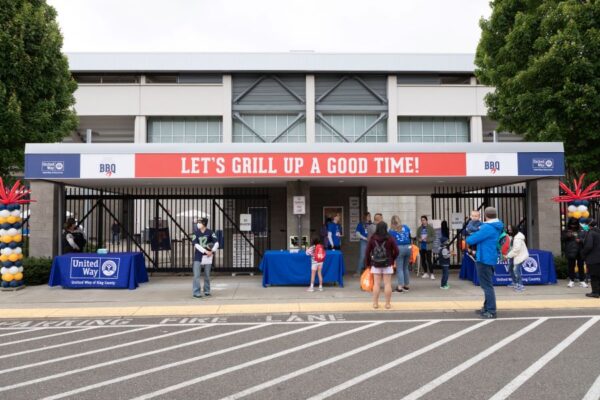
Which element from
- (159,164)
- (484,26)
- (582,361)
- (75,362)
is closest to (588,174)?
(484,26)

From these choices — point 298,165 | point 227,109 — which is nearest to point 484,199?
point 298,165

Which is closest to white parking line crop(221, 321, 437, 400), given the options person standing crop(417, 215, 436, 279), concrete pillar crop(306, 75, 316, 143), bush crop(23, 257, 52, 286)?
person standing crop(417, 215, 436, 279)

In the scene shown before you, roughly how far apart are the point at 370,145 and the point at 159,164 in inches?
215

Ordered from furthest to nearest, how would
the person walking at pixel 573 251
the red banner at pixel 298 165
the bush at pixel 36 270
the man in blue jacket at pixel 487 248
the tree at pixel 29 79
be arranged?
the tree at pixel 29 79 < the bush at pixel 36 270 < the red banner at pixel 298 165 < the person walking at pixel 573 251 < the man in blue jacket at pixel 487 248

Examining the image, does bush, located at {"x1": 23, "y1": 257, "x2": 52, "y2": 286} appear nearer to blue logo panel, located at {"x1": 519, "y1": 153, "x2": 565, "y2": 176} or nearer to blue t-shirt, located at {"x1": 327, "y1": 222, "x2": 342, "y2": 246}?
blue t-shirt, located at {"x1": 327, "y1": 222, "x2": 342, "y2": 246}

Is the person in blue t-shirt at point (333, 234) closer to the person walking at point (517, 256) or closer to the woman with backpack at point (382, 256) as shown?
the person walking at point (517, 256)

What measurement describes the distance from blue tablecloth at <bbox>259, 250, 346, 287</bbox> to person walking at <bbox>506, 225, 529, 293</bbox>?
398 cm

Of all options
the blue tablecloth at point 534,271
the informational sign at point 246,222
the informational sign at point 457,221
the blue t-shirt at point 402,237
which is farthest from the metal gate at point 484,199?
the informational sign at point 246,222

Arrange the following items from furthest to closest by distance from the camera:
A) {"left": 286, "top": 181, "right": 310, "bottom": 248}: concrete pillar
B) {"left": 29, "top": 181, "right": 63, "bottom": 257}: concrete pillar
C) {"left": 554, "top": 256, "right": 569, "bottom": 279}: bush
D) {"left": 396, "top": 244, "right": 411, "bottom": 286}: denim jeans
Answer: {"left": 286, "top": 181, "right": 310, "bottom": 248}: concrete pillar < {"left": 29, "top": 181, "right": 63, "bottom": 257}: concrete pillar < {"left": 554, "top": 256, "right": 569, "bottom": 279}: bush < {"left": 396, "top": 244, "right": 411, "bottom": 286}: denim jeans

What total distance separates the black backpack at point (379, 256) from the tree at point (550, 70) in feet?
28.4

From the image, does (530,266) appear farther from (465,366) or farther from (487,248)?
(465,366)

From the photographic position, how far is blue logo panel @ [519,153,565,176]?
1235 centimetres

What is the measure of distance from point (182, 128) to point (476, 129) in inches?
670

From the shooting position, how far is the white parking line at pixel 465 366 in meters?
4.66
